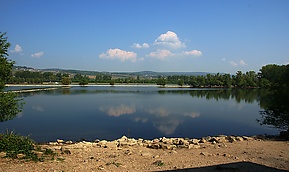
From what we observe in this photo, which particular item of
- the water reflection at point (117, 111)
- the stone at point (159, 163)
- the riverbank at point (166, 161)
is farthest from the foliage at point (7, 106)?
the water reflection at point (117, 111)

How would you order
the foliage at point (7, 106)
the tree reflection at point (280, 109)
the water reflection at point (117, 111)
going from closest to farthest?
the foliage at point (7, 106) < the tree reflection at point (280, 109) < the water reflection at point (117, 111)

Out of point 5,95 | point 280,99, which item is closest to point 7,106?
point 5,95

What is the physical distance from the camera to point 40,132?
734 inches

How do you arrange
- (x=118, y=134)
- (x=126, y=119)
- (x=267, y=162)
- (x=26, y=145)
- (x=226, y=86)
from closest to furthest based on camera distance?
(x=267, y=162) → (x=26, y=145) → (x=118, y=134) → (x=126, y=119) → (x=226, y=86)

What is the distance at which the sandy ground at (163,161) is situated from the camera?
6.80 m

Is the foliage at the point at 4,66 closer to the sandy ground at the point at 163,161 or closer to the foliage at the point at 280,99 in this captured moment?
the sandy ground at the point at 163,161

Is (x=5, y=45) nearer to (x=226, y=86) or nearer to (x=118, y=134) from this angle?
(x=118, y=134)

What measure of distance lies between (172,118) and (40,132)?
12921 mm

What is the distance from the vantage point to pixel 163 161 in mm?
7582

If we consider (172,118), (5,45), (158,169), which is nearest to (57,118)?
(172,118)

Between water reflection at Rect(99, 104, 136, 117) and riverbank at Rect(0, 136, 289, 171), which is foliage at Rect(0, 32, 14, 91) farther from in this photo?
water reflection at Rect(99, 104, 136, 117)

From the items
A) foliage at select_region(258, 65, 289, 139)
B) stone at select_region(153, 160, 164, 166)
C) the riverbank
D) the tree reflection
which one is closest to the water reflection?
the tree reflection

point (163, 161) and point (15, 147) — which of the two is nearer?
point (163, 161)

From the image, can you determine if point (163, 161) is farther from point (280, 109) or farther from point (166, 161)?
point (280, 109)
